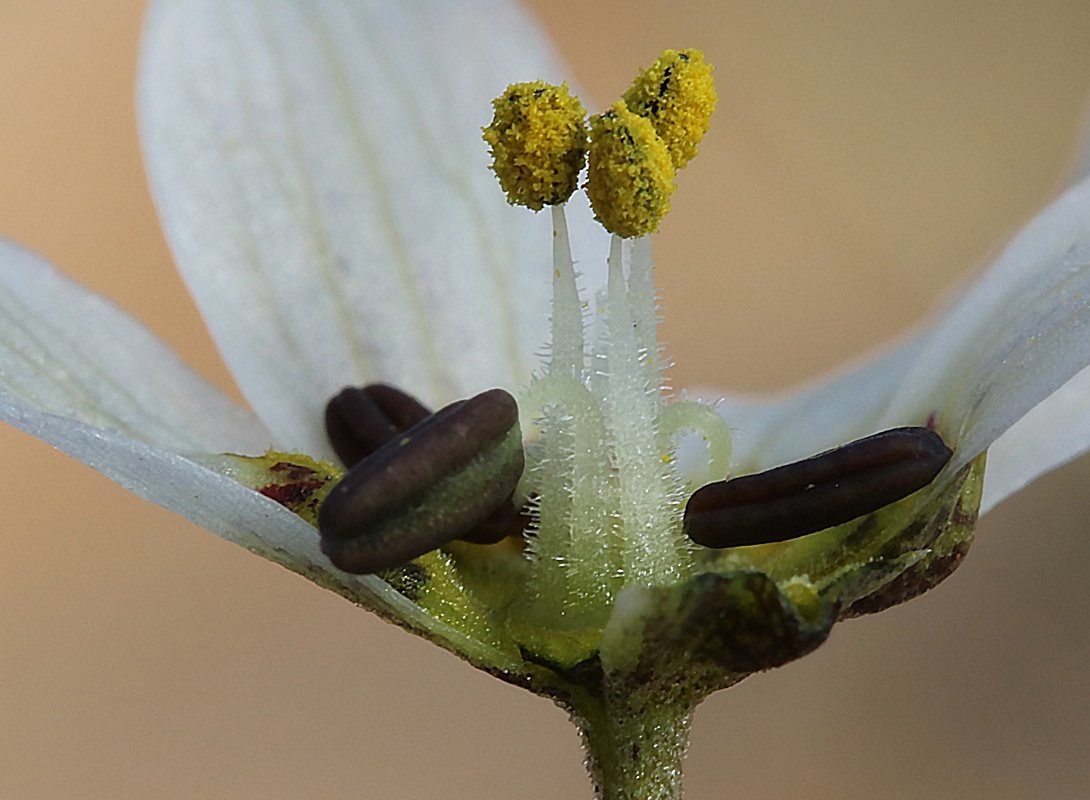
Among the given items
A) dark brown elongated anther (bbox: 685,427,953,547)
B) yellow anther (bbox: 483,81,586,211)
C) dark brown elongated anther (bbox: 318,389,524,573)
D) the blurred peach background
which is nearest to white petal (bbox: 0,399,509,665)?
dark brown elongated anther (bbox: 318,389,524,573)

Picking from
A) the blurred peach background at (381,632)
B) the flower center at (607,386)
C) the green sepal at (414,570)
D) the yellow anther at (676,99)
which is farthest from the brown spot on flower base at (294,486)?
the blurred peach background at (381,632)

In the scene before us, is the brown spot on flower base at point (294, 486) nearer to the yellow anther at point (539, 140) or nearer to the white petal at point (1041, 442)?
the yellow anther at point (539, 140)

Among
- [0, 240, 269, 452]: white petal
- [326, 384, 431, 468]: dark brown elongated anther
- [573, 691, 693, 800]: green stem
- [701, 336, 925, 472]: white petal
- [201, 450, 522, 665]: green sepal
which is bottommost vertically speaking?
[573, 691, 693, 800]: green stem

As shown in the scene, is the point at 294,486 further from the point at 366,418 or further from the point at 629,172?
the point at 629,172

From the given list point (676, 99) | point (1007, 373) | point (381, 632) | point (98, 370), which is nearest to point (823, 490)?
point (1007, 373)

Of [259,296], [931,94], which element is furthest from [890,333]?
[259,296]

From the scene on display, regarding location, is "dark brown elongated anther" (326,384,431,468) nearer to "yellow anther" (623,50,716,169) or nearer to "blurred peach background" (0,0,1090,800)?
"yellow anther" (623,50,716,169)
